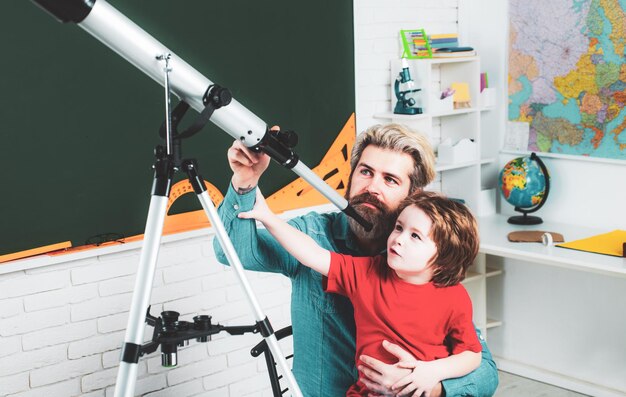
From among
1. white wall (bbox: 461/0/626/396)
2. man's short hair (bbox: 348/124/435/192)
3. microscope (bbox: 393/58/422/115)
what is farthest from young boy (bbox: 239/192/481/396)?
white wall (bbox: 461/0/626/396)

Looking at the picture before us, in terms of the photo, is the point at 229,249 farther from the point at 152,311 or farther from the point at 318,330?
the point at 152,311

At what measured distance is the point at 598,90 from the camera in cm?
360

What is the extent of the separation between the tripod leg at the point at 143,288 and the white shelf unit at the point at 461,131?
99.0 inches

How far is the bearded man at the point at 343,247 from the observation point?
171 centimetres

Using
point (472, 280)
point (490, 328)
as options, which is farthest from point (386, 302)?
point (490, 328)

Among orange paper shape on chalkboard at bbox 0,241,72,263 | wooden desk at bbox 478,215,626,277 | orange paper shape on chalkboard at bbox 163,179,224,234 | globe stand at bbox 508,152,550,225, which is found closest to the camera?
orange paper shape on chalkboard at bbox 0,241,72,263

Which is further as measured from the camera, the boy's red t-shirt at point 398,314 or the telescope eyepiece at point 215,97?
the boy's red t-shirt at point 398,314

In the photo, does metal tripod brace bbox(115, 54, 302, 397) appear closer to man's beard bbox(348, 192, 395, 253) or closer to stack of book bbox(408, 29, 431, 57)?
man's beard bbox(348, 192, 395, 253)

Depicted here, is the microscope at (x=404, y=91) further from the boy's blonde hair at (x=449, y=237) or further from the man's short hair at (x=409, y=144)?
the boy's blonde hair at (x=449, y=237)

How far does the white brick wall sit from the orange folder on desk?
1.05 metres

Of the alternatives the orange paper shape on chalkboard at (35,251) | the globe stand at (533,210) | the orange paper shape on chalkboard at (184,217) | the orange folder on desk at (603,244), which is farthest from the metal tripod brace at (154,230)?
the globe stand at (533,210)

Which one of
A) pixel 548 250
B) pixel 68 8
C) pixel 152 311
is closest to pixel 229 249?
pixel 68 8

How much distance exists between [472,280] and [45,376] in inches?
81.4

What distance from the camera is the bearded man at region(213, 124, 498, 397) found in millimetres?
1708
